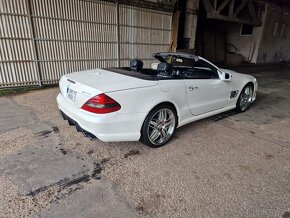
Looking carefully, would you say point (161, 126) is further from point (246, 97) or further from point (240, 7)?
point (240, 7)

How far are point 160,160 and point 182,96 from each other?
101 centimetres

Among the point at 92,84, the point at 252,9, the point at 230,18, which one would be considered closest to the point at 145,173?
the point at 92,84

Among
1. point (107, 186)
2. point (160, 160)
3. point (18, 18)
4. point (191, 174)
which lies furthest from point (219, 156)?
point (18, 18)

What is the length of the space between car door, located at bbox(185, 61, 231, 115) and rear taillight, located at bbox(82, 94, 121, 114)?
50.4 inches

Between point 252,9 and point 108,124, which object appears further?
point 252,9

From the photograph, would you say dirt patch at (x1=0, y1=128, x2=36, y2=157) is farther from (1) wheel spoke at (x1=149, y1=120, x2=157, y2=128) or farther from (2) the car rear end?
(1) wheel spoke at (x1=149, y1=120, x2=157, y2=128)

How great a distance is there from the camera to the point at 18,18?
19.0 feet

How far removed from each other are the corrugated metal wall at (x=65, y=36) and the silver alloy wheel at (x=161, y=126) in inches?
201

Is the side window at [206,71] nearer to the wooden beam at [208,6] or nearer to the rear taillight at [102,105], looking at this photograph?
the rear taillight at [102,105]

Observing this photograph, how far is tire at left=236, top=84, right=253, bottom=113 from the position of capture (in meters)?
4.56

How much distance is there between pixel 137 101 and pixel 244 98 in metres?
3.20

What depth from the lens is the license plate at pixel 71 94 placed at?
8.55 feet

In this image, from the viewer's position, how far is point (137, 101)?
8.34 feet

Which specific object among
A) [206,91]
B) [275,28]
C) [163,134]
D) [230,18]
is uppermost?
[230,18]
